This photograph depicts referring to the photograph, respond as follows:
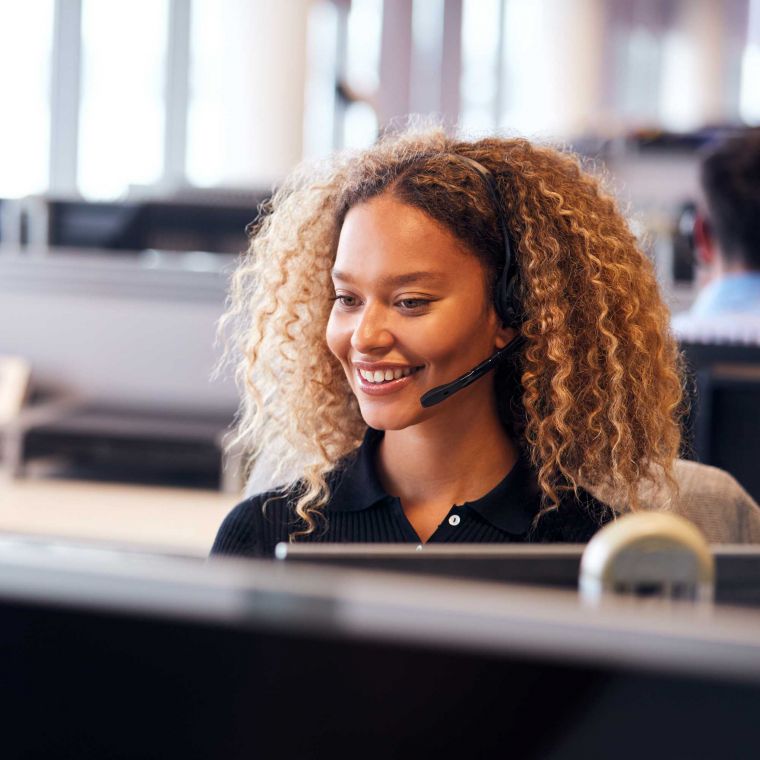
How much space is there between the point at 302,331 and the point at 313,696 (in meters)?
0.96

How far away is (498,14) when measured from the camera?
40.5 feet

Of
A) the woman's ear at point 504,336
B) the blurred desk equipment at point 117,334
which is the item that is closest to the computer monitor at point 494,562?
the woman's ear at point 504,336

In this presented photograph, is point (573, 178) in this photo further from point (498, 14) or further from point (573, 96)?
point (498, 14)

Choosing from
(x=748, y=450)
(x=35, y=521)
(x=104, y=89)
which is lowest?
(x=35, y=521)

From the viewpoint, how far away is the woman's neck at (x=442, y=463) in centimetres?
114

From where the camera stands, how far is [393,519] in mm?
1123

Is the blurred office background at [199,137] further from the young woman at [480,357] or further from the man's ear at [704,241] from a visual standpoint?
the young woman at [480,357]

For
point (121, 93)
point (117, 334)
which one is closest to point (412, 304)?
point (117, 334)

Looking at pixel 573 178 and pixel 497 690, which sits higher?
pixel 573 178

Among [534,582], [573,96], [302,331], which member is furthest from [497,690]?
[573,96]

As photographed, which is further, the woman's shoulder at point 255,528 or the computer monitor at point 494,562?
the woman's shoulder at point 255,528

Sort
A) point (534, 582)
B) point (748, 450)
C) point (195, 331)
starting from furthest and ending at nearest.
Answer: point (195, 331) → point (748, 450) → point (534, 582)

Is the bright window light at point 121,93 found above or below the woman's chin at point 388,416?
above

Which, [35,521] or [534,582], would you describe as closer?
[534,582]
